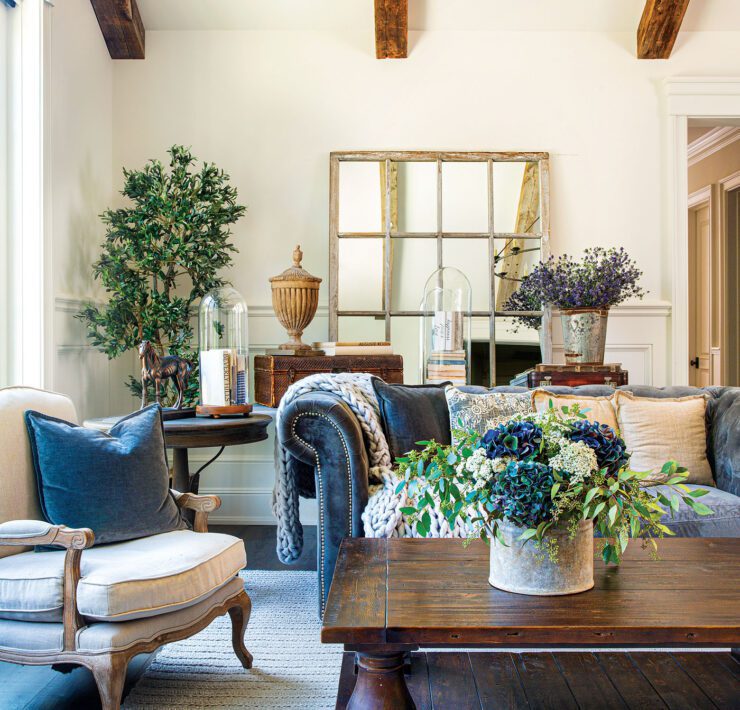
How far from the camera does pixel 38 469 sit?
222cm

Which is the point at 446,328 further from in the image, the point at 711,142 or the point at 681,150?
the point at 711,142

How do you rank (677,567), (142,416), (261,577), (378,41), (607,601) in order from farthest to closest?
(378,41), (261,577), (142,416), (677,567), (607,601)

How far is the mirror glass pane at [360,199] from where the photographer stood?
425 centimetres

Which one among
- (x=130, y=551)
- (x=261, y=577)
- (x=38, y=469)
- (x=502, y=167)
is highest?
(x=502, y=167)

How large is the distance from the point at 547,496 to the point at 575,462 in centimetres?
9

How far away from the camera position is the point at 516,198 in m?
4.27

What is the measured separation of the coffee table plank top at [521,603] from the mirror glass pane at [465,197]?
8.52ft

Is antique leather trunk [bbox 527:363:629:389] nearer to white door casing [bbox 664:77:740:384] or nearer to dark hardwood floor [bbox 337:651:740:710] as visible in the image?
white door casing [bbox 664:77:740:384]

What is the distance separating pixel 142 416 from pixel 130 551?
0.45 meters

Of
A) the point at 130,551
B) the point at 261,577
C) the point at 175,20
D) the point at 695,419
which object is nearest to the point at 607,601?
the point at 130,551

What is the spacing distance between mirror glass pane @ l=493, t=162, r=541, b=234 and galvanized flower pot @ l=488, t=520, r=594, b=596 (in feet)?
9.45

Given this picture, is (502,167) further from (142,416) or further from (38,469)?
(38,469)

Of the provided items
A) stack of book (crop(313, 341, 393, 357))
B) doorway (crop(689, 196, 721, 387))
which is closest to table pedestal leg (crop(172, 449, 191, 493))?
stack of book (crop(313, 341, 393, 357))

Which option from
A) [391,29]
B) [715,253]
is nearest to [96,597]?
[391,29]
